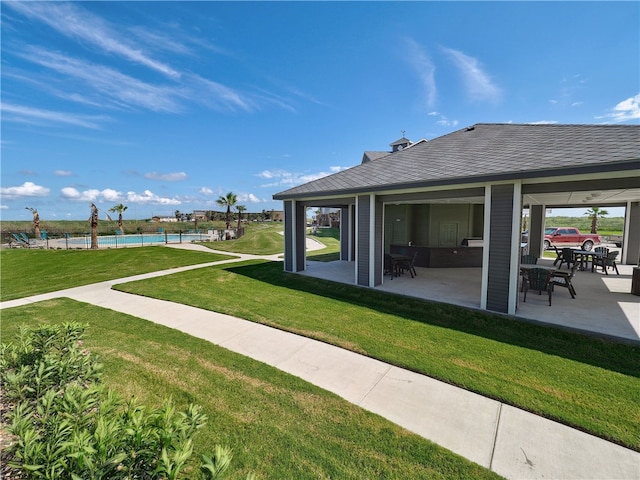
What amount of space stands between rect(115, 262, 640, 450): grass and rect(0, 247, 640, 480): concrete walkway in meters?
0.23

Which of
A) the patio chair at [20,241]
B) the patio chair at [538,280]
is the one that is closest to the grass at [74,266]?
the patio chair at [20,241]

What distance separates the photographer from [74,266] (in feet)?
44.6

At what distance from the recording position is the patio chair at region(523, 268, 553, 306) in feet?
23.5

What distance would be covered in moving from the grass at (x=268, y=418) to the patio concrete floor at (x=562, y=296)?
16.6ft

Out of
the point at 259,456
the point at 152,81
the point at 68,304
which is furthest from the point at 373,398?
the point at 152,81

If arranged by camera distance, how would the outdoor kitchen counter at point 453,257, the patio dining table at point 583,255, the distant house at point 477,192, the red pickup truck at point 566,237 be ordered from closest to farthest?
the distant house at point 477,192 < the patio dining table at point 583,255 < the outdoor kitchen counter at point 453,257 < the red pickup truck at point 566,237

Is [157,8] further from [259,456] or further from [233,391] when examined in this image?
[259,456]

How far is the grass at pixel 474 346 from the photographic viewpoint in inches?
138

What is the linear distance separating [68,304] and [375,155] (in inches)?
764

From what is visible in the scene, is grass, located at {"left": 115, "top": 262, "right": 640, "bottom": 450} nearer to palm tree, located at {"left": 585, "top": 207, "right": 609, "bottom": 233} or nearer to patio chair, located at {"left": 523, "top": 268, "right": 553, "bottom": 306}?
patio chair, located at {"left": 523, "top": 268, "right": 553, "bottom": 306}

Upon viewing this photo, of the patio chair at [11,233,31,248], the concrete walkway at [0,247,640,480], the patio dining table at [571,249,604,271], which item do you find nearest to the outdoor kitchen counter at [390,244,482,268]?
the patio dining table at [571,249,604,271]

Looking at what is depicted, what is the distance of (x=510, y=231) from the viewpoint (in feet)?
20.5

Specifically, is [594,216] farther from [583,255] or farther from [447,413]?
[447,413]

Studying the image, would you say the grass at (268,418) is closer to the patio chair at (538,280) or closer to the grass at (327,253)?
the patio chair at (538,280)
